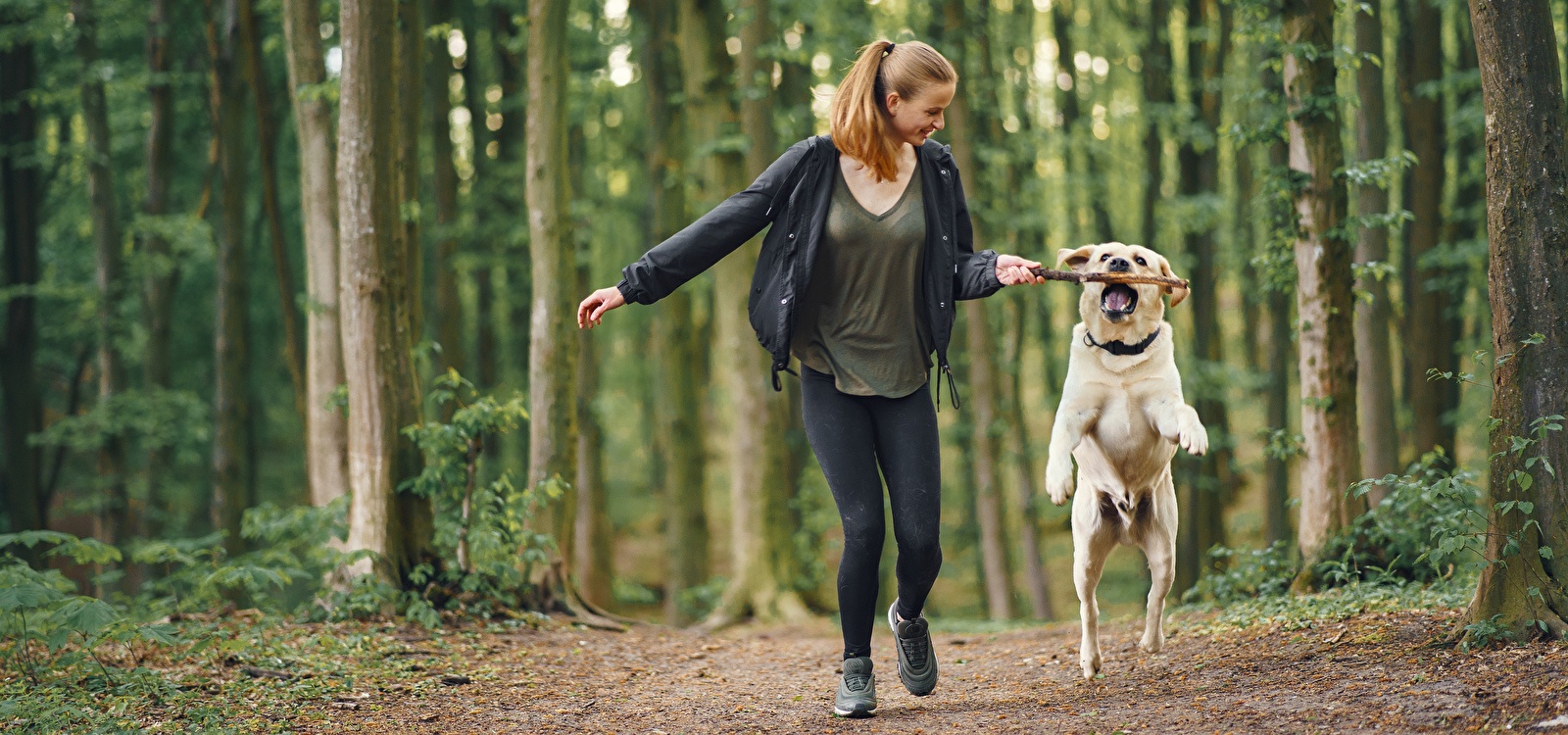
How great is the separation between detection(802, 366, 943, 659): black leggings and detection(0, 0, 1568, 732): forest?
783 millimetres

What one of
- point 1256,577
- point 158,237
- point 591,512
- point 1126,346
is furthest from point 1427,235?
point 158,237

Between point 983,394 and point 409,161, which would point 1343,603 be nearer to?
point 409,161

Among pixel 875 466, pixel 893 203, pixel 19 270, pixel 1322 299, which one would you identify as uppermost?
pixel 19 270

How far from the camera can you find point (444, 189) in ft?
51.2

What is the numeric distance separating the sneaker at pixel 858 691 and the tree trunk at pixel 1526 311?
2451 mm

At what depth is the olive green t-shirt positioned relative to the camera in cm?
450

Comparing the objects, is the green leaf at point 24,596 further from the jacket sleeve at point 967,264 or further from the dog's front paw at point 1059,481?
the dog's front paw at point 1059,481

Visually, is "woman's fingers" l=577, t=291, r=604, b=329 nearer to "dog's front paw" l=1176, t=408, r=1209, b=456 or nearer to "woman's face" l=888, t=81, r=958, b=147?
"woman's face" l=888, t=81, r=958, b=147

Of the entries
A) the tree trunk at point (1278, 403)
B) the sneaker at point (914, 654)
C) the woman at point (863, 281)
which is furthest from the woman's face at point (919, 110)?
the tree trunk at point (1278, 403)

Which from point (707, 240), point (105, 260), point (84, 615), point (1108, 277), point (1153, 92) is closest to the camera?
point (707, 240)

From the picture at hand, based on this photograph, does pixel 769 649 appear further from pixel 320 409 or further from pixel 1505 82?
pixel 1505 82

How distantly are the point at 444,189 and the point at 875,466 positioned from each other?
12.2m

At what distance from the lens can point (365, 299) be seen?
766 centimetres

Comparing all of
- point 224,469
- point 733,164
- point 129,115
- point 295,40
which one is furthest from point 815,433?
point 129,115
